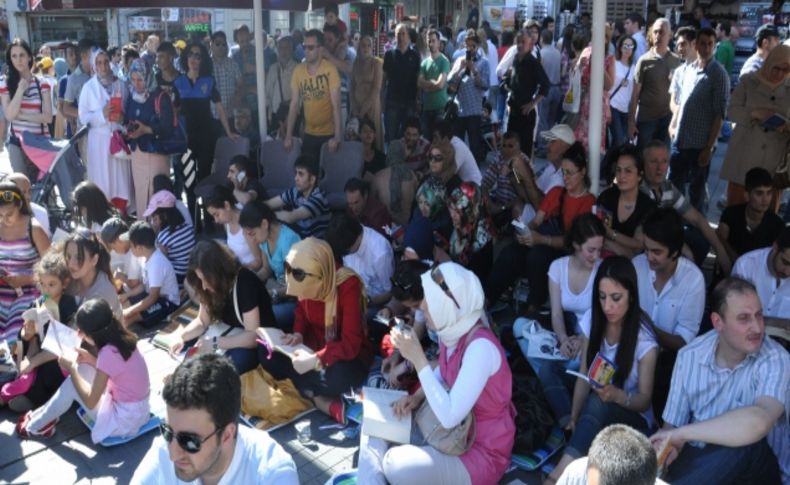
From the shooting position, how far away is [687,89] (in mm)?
6305

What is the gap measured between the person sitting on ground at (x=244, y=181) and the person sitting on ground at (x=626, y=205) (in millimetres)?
3080

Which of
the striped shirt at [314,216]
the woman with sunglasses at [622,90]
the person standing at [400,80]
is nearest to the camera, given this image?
the striped shirt at [314,216]

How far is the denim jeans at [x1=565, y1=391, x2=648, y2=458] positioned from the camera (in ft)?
10.4

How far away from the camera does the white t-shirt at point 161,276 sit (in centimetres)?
537

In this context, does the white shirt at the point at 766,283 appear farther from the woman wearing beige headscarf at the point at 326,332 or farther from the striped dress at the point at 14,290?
the striped dress at the point at 14,290

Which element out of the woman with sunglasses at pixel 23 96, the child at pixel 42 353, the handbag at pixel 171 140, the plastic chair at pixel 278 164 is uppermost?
Answer: the woman with sunglasses at pixel 23 96

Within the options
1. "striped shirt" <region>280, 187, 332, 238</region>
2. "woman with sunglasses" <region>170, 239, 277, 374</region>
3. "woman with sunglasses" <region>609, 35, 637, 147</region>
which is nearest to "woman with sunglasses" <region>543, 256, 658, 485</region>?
"woman with sunglasses" <region>170, 239, 277, 374</region>

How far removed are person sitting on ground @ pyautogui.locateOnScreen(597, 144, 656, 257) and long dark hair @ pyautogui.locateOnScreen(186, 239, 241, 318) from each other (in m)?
2.27

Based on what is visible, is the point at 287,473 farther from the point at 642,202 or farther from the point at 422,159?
the point at 422,159

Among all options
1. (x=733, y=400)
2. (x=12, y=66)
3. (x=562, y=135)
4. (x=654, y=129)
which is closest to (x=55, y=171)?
(x=12, y=66)

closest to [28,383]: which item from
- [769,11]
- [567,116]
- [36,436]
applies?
[36,436]

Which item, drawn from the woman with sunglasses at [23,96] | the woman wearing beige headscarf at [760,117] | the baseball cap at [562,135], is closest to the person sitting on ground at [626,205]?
the baseball cap at [562,135]

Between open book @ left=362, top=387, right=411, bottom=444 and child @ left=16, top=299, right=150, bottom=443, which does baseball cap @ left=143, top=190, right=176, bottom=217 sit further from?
open book @ left=362, top=387, right=411, bottom=444

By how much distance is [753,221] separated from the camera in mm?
4559
